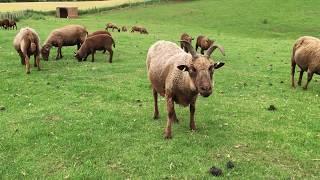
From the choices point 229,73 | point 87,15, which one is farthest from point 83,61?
point 87,15

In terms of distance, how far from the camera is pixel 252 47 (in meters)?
31.1

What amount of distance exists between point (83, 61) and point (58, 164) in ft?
46.1

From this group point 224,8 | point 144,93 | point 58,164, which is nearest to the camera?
point 58,164

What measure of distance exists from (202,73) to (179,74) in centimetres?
120

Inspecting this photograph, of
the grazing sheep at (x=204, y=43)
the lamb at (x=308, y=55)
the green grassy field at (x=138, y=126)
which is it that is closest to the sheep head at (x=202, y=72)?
the green grassy field at (x=138, y=126)

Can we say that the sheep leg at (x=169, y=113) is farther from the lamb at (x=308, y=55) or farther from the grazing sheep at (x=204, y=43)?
the grazing sheep at (x=204, y=43)

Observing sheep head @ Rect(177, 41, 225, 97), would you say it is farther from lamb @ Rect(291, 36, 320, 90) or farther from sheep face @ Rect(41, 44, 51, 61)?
sheep face @ Rect(41, 44, 51, 61)

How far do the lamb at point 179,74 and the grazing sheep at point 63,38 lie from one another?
11.9 metres

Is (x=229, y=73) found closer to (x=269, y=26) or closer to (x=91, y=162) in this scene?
(x=91, y=162)

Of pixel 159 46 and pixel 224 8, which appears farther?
pixel 224 8

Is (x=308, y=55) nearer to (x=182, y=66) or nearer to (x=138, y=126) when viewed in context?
(x=138, y=126)

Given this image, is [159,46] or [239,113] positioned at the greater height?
[159,46]

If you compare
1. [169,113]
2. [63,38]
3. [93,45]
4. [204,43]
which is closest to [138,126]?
[169,113]

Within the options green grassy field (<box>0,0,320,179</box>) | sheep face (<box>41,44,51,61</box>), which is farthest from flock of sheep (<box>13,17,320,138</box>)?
sheep face (<box>41,44,51,61</box>)
